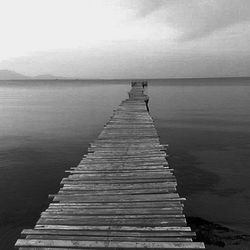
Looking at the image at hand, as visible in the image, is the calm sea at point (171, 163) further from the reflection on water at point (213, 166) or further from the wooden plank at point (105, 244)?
the wooden plank at point (105, 244)

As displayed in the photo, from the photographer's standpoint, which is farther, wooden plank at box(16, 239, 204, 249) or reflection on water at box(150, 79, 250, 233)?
reflection on water at box(150, 79, 250, 233)

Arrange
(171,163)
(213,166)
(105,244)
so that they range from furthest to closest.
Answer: (171,163) < (213,166) < (105,244)

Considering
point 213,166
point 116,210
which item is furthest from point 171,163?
point 116,210

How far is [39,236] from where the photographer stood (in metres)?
6.36

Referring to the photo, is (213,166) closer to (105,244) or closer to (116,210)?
(116,210)

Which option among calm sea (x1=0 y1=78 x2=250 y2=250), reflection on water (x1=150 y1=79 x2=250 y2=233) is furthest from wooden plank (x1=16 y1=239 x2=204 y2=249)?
reflection on water (x1=150 y1=79 x2=250 y2=233)

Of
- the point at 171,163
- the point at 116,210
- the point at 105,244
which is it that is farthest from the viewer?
the point at 171,163

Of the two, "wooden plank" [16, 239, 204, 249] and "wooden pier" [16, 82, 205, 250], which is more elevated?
"wooden plank" [16, 239, 204, 249]

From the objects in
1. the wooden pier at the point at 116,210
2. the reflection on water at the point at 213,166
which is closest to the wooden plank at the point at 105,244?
the wooden pier at the point at 116,210

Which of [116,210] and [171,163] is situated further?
[171,163]

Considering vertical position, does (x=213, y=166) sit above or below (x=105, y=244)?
below

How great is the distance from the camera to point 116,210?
7.54 m

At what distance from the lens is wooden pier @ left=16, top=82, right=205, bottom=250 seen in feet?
20.2

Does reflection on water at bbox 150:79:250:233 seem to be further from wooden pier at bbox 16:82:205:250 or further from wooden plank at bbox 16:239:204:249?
wooden plank at bbox 16:239:204:249
